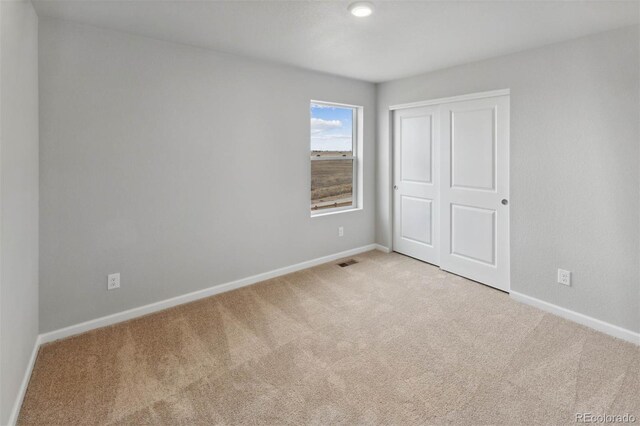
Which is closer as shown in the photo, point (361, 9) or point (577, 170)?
point (361, 9)

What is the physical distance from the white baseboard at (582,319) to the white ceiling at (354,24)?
2.21 metres

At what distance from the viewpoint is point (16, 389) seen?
1.78m

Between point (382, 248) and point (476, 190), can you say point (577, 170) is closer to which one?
point (476, 190)

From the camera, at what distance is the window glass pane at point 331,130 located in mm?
4121

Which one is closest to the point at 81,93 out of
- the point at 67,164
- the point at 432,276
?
the point at 67,164

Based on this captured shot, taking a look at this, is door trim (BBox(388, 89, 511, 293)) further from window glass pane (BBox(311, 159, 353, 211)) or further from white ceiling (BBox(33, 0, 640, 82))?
window glass pane (BBox(311, 159, 353, 211))

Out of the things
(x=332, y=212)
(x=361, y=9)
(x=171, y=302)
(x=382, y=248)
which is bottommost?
(x=171, y=302)

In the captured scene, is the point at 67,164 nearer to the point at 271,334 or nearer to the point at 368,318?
the point at 271,334

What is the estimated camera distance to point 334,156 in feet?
14.2

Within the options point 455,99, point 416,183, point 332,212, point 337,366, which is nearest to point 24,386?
point 337,366

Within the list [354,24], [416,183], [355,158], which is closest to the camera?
[354,24]

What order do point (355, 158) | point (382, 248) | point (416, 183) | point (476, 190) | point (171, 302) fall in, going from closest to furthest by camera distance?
point (171, 302), point (476, 190), point (416, 183), point (355, 158), point (382, 248)

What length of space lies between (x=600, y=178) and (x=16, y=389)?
13.2 feet

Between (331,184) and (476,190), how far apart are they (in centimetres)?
171
